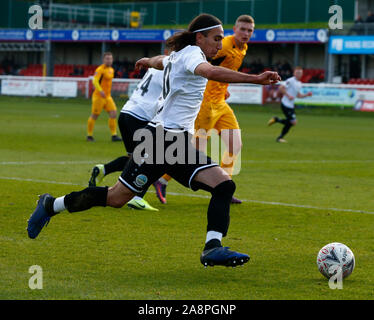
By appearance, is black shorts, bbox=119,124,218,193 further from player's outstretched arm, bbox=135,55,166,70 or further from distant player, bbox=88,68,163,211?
distant player, bbox=88,68,163,211

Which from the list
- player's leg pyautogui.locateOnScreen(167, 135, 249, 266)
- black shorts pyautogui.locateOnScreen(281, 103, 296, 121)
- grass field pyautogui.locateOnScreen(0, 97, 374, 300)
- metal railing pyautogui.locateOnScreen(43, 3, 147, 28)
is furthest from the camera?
metal railing pyautogui.locateOnScreen(43, 3, 147, 28)

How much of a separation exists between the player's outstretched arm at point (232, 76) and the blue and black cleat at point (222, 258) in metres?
1.36

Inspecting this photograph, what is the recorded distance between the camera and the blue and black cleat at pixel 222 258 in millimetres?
6180

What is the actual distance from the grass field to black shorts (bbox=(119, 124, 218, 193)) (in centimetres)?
73

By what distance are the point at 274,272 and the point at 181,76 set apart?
1849 mm

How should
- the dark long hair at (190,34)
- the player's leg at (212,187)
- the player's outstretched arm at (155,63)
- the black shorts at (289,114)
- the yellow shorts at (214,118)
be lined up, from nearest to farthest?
1. the player's leg at (212,187)
2. the dark long hair at (190,34)
3. the player's outstretched arm at (155,63)
4. the yellow shorts at (214,118)
5. the black shorts at (289,114)

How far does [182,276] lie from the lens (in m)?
6.38

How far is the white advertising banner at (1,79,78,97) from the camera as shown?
153 ft

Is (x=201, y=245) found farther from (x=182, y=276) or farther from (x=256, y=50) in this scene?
(x=256, y=50)

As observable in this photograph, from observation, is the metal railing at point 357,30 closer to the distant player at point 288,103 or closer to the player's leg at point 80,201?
the distant player at point 288,103

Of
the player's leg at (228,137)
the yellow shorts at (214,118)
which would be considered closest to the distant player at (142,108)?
the yellow shorts at (214,118)

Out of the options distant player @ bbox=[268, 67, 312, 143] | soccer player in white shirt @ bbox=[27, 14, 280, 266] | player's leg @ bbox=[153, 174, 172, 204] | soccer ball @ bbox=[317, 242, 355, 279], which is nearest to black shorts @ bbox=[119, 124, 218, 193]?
soccer player in white shirt @ bbox=[27, 14, 280, 266]
